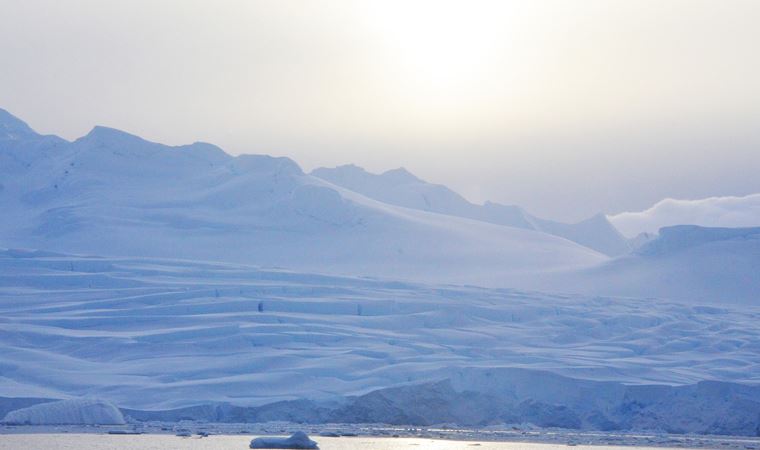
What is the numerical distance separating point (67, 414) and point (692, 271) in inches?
883

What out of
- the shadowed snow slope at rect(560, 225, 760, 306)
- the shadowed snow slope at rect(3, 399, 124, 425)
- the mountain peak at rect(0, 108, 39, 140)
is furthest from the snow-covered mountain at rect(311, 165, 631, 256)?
the shadowed snow slope at rect(3, 399, 124, 425)

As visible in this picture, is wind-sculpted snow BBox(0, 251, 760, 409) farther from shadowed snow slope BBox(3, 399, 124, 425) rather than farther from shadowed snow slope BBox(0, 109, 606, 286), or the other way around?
shadowed snow slope BBox(0, 109, 606, 286)

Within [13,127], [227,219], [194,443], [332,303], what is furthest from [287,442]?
[13,127]

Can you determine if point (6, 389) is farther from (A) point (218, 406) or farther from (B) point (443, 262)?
(B) point (443, 262)

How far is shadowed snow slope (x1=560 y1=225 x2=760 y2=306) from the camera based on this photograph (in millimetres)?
35156

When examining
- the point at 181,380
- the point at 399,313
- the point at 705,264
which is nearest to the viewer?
the point at 181,380

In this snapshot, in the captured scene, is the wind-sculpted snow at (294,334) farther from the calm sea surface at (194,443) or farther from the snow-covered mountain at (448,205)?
the snow-covered mountain at (448,205)

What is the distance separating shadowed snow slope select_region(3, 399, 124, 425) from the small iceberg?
128 inches

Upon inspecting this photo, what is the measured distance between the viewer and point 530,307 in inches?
1126

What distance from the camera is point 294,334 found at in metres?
23.9

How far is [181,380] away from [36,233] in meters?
18.3

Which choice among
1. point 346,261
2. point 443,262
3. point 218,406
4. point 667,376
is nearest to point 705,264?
point 443,262

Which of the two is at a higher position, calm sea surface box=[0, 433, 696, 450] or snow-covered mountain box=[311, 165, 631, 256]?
snow-covered mountain box=[311, 165, 631, 256]

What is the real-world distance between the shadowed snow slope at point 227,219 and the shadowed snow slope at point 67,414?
17574 millimetres
